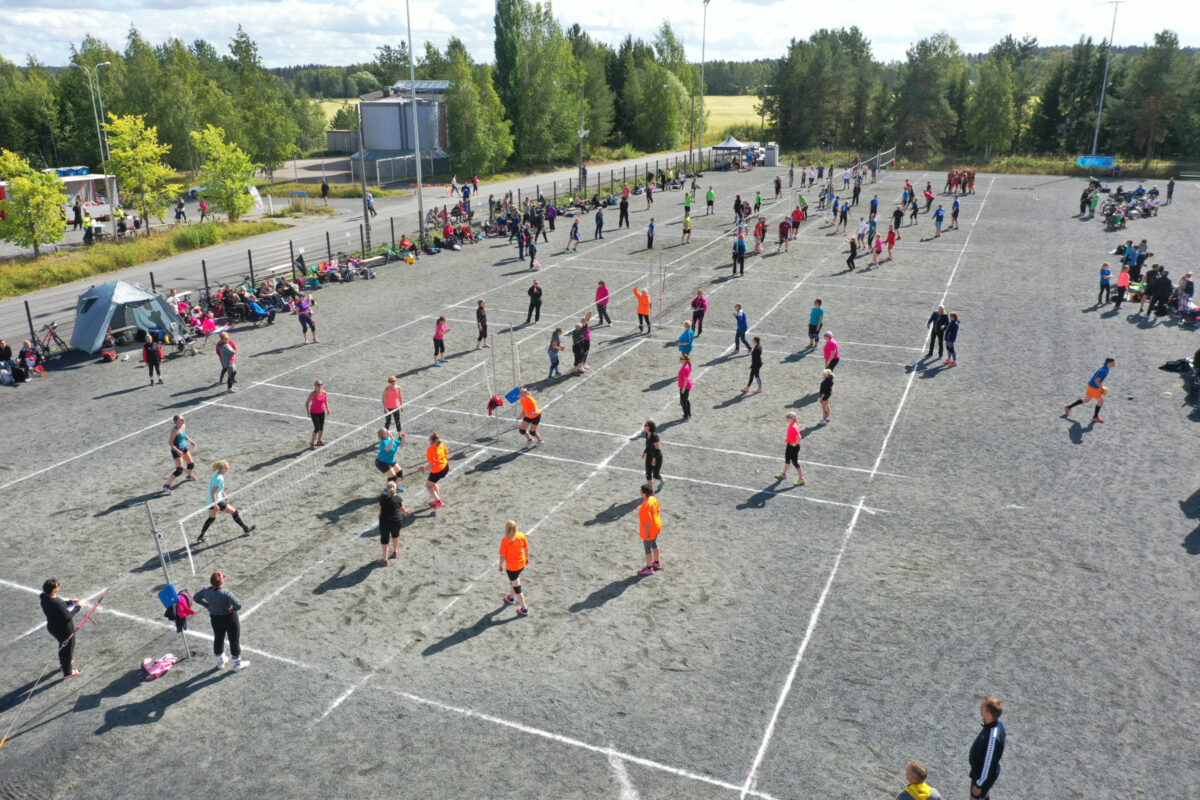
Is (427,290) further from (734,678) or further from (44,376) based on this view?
(734,678)

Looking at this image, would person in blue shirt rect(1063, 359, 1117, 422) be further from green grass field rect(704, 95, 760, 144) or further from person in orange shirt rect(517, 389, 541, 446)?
green grass field rect(704, 95, 760, 144)

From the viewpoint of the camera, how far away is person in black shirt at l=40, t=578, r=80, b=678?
35.7 ft

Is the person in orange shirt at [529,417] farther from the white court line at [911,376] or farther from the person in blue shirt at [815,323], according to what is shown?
the person in blue shirt at [815,323]

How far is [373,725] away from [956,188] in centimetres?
5983

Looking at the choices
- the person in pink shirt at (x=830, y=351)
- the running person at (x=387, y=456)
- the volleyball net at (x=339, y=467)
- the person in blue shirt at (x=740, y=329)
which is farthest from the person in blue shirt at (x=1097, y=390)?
the running person at (x=387, y=456)

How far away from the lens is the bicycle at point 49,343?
25656 mm

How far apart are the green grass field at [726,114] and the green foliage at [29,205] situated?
86.4 m

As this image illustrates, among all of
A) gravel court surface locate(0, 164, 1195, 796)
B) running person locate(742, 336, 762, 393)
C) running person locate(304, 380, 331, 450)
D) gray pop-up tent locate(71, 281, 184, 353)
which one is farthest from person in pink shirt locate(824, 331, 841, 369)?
gray pop-up tent locate(71, 281, 184, 353)

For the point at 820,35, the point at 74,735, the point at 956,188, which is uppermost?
the point at 820,35

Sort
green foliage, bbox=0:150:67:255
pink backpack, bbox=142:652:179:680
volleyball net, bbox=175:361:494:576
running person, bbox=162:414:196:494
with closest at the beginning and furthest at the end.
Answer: pink backpack, bbox=142:652:179:680 → volleyball net, bbox=175:361:494:576 → running person, bbox=162:414:196:494 → green foliage, bbox=0:150:67:255

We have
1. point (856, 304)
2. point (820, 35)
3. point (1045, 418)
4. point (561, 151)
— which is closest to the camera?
point (1045, 418)

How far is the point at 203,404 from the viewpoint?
21297 millimetres

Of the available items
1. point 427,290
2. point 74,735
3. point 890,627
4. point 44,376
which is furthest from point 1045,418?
point 44,376

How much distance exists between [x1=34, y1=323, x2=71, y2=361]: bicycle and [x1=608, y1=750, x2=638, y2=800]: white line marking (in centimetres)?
2427
